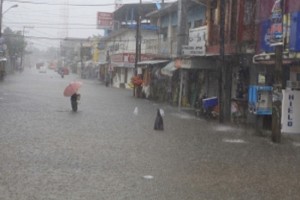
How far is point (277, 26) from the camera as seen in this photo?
1756 cm

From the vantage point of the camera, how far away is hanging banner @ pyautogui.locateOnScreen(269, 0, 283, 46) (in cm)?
1684

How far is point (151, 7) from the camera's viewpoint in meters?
61.2

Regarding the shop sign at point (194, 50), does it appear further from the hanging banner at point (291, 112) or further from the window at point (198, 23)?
the hanging banner at point (291, 112)

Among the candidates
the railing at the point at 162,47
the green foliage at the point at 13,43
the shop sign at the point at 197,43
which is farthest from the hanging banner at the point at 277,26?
the green foliage at the point at 13,43

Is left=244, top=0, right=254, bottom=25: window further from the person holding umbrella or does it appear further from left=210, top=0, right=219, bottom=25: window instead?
the person holding umbrella

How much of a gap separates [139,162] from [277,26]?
7802 millimetres

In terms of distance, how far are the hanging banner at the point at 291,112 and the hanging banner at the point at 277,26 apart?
1942mm

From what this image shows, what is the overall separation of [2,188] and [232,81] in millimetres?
18146

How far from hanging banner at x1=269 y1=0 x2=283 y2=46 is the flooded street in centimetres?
297

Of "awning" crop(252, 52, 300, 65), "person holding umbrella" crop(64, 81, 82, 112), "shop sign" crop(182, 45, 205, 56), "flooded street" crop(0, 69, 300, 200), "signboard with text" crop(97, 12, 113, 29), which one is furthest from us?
"signboard with text" crop(97, 12, 113, 29)

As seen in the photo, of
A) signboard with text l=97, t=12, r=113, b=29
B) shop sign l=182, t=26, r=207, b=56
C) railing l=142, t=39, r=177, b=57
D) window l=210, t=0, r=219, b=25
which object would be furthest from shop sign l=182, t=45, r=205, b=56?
signboard with text l=97, t=12, r=113, b=29

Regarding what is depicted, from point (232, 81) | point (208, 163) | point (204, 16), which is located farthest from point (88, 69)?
point (208, 163)

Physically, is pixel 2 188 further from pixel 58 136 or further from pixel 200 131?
pixel 200 131

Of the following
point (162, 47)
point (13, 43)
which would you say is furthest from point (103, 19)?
point (162, 47)
